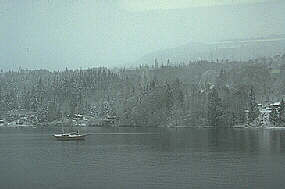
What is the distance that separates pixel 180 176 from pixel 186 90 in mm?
117097

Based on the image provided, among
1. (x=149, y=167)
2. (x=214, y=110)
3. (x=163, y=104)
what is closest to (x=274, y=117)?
(x=214, y=110)

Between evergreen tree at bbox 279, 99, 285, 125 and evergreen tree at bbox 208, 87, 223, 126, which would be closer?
evergreen tree at bbox 279, 99, 285, 125

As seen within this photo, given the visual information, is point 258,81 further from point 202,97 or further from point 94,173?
point 94,173

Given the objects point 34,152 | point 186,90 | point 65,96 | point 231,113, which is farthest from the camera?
point 65,96

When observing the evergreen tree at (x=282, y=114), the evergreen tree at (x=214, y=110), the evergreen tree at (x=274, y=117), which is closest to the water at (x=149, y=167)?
the evergreen tree at (x=282, y=114)

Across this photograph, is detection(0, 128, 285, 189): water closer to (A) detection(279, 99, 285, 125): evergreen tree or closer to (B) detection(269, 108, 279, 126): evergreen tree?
(A) detection(279, 99, 285, 125): evergreen tree

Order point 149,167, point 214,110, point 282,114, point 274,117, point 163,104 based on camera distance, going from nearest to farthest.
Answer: point 149,167 < point 282,114 < point 274,117 < point 214,110 < point 163,104

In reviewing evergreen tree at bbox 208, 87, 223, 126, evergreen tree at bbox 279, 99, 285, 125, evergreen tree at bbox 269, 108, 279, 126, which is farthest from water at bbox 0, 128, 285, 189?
evergreen tree at bbox 208, 87, 223, 126

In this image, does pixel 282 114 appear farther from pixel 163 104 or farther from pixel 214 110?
pixel 163 104

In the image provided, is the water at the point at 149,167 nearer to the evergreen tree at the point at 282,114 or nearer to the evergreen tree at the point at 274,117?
the evergreen tree at the point at 282,114

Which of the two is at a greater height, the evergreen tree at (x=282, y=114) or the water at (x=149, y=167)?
the evergreen tree at (x=282, y=114)

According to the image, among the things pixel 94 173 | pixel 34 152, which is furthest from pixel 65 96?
pixel 94 173

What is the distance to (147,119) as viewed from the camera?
483 feet

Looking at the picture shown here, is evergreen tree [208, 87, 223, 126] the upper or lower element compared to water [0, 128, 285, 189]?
upper
